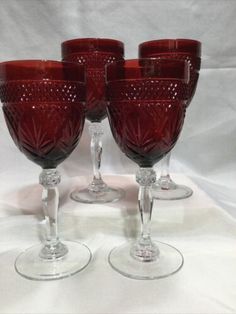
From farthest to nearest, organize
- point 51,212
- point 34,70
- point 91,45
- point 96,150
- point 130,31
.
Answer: point 130,31, point 96,150, point 91,45, point 51,212, point 34,70

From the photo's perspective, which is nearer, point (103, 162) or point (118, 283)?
point (118, 283)

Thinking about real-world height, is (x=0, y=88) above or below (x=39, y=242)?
above

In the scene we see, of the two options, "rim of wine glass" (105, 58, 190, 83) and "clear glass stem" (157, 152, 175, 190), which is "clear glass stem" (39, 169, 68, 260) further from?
"clear glass stem" (157, 152, 175, 190)

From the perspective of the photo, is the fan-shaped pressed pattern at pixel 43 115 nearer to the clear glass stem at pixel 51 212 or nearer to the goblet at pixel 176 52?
the clear glass stem at pixel 51 212

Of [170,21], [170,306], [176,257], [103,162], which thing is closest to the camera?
[170,306]

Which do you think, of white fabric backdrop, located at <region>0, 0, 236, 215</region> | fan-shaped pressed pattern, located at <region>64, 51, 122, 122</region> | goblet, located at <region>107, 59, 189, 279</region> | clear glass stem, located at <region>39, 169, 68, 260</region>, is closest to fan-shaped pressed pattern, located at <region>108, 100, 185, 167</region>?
goblet, located at <region>107, 59, 189, 279</region>

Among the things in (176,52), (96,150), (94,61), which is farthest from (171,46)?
(96,150)

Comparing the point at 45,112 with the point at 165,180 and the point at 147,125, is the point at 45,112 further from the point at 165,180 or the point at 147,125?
the point at 165,180

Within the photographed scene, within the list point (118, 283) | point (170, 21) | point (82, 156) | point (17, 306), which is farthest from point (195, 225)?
point (170, 21)

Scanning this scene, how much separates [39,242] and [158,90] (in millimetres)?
375

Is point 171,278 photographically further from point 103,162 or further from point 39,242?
point 103,162

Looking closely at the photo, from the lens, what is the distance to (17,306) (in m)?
0.58

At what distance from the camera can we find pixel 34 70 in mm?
595

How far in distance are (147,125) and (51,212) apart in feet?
0.73
